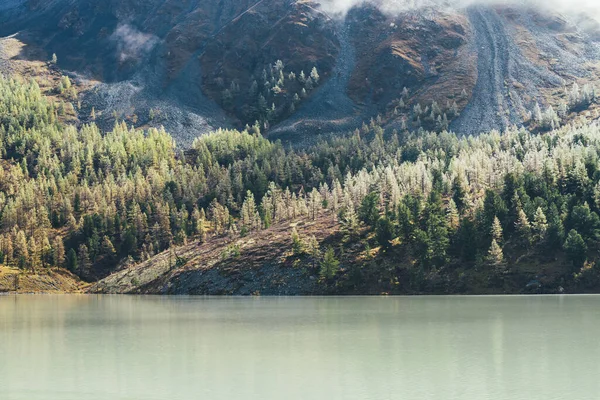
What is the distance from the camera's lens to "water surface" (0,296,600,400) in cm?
4672

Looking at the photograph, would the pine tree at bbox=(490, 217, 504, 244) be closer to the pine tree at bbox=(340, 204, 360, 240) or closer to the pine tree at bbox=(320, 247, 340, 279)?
the pine tree at bbox=(340, 204, 360, 240)

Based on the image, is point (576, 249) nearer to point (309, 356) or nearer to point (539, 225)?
point (539, 225)

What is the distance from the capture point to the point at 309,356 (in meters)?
60.9

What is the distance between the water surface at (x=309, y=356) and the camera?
4672 cm

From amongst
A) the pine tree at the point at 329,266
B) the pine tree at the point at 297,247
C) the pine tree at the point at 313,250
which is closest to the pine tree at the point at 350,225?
the pine tree at the point at 313,250

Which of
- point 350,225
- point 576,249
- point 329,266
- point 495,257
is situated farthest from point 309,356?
point 350,225

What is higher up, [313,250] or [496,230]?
[496,230]

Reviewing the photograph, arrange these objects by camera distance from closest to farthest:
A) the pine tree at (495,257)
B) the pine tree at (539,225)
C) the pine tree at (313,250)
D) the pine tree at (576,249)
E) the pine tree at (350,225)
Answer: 1. the pine tree at (576,249)
2. the pine tree at (495,257)
3. the pine tree at (539,225)
4. the pine tree at (313,250)
5. the pine tree at (350,225)

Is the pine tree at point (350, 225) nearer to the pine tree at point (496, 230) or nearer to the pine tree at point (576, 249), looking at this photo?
the pine tree at point (496, 230)

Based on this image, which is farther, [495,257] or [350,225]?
[350,225]

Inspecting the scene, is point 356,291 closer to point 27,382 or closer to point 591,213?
point 591,213

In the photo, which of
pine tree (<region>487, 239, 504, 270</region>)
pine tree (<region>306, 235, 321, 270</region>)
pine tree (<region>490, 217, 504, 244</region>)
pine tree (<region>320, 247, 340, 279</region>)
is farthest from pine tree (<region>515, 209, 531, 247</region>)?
pine tree (<region>306, 235, 321, 270</region>)

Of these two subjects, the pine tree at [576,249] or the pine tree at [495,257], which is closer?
the pine tree at [576,249]

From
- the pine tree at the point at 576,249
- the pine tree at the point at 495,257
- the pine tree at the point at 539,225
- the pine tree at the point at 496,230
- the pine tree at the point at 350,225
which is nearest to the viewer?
the pine tree at the point at 576,249
